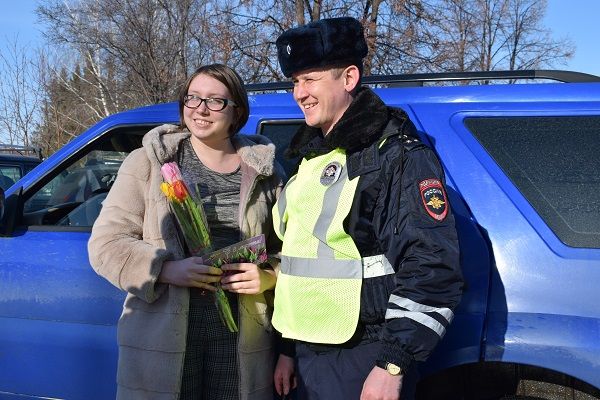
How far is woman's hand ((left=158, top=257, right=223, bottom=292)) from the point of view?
2.10m

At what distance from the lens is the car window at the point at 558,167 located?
216 cm

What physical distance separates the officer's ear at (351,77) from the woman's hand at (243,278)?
→ 69 centimetres

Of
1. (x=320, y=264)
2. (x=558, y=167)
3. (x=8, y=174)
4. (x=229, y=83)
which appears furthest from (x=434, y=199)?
(x=8, y=174)

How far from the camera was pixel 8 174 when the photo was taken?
8.54 m

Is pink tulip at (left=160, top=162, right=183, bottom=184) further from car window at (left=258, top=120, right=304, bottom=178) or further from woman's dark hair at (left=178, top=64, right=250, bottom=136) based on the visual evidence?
car window at (left=258, top=120, right=304, bottom=178)

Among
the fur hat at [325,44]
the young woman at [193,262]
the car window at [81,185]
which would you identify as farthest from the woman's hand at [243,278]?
the car window at [81,185]

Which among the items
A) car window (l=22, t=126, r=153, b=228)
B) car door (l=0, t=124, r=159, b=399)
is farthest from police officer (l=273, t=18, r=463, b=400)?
car window (l=22, t=126, r=153, b=228)

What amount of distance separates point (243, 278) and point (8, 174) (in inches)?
292

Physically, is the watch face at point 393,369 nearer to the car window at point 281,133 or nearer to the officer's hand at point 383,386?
the officer's hand at point 383,386

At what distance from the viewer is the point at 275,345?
7.75ft

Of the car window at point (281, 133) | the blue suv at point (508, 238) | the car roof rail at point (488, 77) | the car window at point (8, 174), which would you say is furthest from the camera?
the car window at point (8, 174)

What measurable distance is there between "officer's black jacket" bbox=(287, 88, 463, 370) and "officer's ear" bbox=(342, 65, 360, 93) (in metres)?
0.03

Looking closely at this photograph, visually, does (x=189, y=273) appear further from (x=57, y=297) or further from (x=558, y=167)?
(x=558, y=167)

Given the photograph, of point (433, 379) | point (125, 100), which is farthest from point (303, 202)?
point (125, 100)
